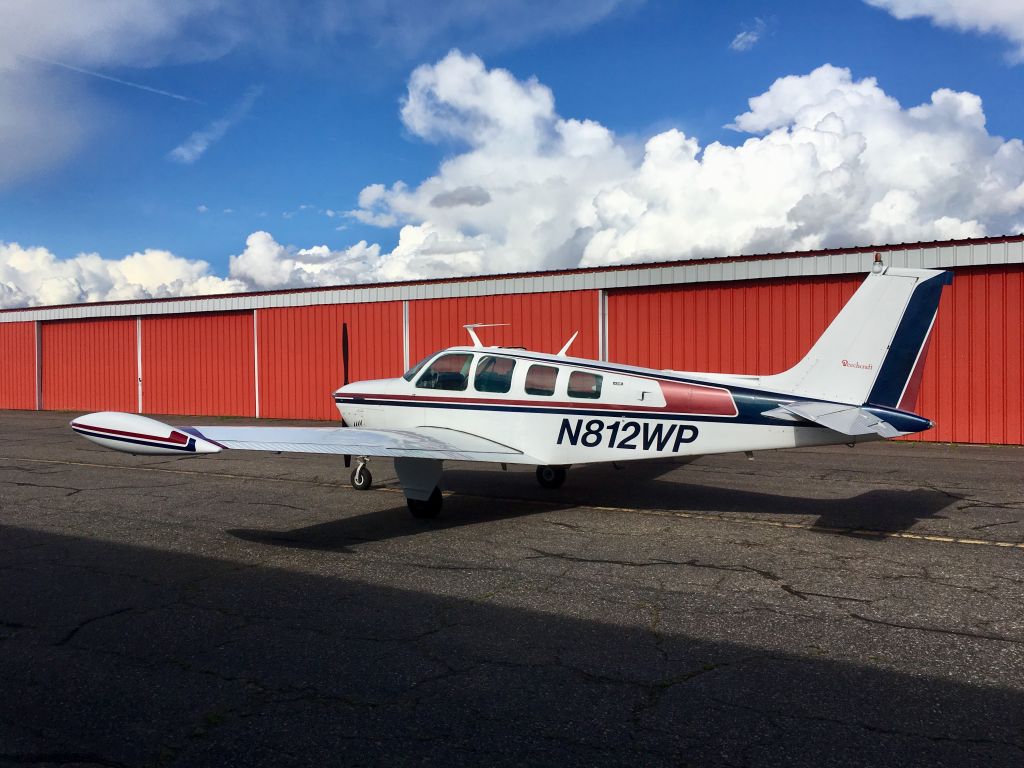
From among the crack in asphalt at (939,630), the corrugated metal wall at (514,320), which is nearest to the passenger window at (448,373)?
the crack in asphalt at (939,630)

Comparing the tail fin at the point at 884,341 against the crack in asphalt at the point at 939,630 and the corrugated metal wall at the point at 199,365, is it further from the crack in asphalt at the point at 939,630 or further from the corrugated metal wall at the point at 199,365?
the corrugated metal wall at the point at 199,365

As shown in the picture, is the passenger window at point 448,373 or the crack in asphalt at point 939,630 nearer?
the crack in asphalt at point 939,630

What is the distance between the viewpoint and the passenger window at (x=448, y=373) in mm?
10281

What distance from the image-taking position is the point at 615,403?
9.12 metres

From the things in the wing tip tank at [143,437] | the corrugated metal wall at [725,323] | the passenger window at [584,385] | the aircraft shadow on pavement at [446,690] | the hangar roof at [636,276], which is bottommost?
the aircraft shadow on pavement at [446,690]

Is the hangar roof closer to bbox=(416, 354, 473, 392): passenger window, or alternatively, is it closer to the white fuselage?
the white fuselage

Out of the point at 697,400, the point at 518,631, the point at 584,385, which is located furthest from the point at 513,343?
the point at 518,631

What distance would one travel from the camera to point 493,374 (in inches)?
395

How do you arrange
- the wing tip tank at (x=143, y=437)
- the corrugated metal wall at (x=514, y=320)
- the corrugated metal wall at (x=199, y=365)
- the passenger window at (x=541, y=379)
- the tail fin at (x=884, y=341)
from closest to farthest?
the wing tip tank at (x=143, y=437)
the tail fin at (x=884, y=341)
the passenger window at (x=541, y=379)
the corrugated metal wall at (x=514, y=320)
the corrugated metal wall at (x=199, y=365)

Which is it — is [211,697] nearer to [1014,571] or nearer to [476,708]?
[476,708]

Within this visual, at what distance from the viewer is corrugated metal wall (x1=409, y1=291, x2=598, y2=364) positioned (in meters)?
20.8

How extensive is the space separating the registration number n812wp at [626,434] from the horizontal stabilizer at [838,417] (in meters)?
1.04

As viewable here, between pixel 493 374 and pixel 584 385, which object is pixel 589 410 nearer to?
pixel 584 385

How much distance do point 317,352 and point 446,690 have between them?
21.9 metres
